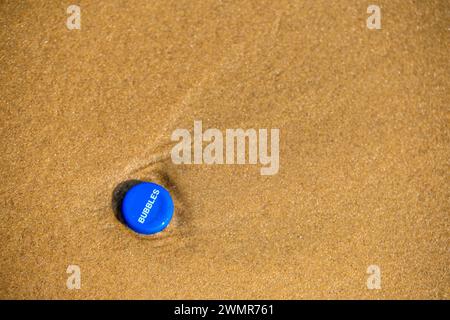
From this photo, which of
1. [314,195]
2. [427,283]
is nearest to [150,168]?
[314,195]

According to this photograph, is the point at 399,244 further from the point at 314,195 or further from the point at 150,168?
the point at 150,168

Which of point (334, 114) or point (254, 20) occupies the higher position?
point (254, 20)

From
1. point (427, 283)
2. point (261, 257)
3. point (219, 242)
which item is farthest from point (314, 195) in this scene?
point (427, 283)

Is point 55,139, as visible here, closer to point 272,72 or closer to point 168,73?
point 168,73

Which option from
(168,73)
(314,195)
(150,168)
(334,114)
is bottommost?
(314,195)
